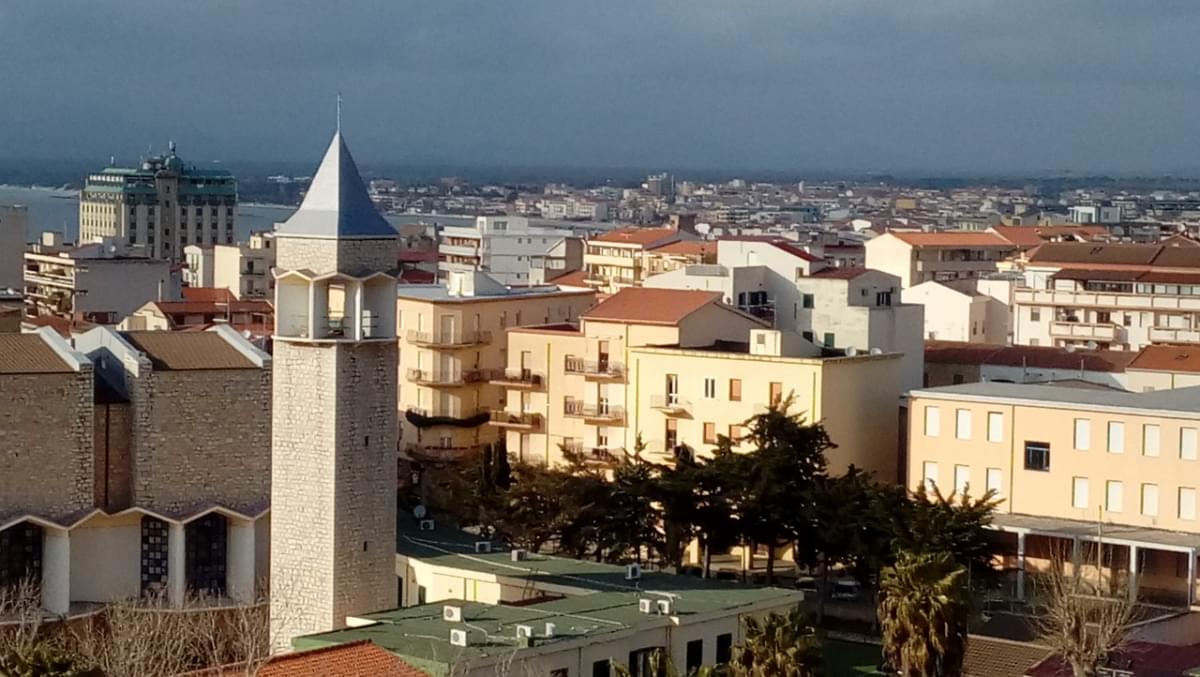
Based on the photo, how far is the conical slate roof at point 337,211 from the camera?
1388 inches

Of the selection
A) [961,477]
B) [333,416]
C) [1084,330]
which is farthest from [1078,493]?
[1084,330]

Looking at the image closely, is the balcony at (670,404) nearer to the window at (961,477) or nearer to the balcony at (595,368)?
the balcony at (595,368)

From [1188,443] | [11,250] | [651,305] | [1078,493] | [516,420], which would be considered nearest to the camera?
[1188,443]

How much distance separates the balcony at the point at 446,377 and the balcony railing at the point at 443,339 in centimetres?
66

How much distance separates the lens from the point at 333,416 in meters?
34.8

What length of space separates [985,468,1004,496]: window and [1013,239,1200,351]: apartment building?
2685 cm

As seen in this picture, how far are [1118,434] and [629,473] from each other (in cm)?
973

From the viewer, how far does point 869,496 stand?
143 feet

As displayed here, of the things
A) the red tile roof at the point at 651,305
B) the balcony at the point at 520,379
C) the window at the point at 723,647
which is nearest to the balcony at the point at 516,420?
the balcony at the point at 520,379

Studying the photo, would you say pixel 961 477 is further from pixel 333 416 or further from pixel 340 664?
pixel 340 664

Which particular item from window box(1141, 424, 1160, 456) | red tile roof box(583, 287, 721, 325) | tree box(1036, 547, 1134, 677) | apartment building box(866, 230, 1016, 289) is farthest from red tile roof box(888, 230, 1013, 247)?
tree box(1036, 547, 1134, 677)

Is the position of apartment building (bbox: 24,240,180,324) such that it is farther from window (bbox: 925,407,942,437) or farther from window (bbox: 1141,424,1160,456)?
window (bbox: 1141,424,1160,456)

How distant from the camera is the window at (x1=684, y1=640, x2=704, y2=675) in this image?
3388 cm

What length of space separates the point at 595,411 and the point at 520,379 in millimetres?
2611
